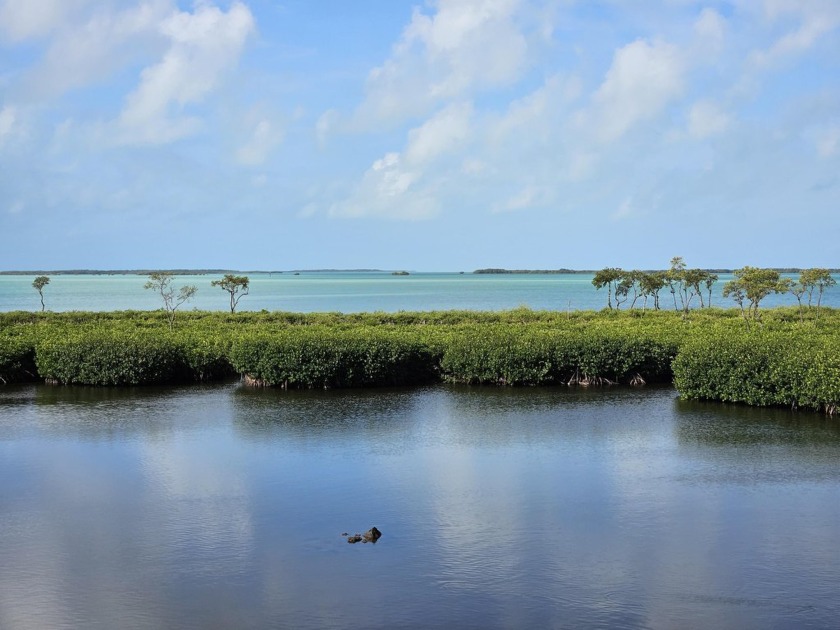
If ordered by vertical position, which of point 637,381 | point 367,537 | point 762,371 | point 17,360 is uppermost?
point 762,371

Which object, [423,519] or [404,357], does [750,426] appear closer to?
[423,519]

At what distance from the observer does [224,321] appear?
39625 mm

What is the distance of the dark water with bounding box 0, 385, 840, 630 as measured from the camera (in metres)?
8.56

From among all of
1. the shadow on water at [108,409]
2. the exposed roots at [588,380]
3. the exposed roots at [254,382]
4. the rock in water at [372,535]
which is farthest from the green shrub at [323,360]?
the rock in water at [372,535]

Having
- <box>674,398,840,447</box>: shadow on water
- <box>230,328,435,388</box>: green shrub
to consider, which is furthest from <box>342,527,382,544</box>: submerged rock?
<box>230,328,435,388</box>: green shrub

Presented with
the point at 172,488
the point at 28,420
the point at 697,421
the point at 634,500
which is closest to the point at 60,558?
the point at 172,488

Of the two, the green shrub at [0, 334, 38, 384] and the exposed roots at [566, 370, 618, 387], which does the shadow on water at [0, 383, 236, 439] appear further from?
the exposed roots at [566, 370, 618, 387]

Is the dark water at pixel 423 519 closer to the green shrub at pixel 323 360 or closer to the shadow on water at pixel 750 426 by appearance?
the shadow on water at pixel 750 426

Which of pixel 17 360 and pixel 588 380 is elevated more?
pixel 17 360

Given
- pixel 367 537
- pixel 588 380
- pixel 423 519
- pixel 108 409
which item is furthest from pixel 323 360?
pixel 367 537

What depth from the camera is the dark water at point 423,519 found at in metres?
8.56

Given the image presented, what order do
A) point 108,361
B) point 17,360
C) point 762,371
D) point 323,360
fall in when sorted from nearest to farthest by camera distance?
point 762,371, point 323,360, point 108,361, point 17,360

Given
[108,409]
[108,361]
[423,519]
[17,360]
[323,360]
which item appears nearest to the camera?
[423,519]

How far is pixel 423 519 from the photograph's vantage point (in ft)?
36.9
